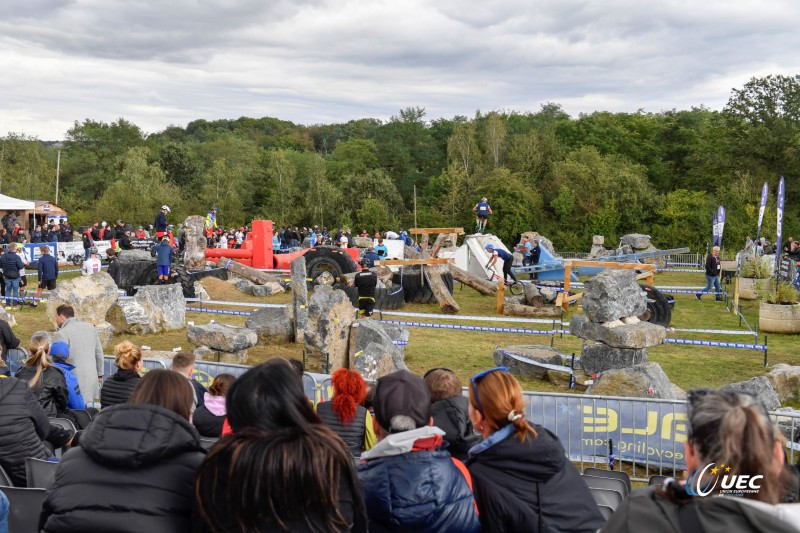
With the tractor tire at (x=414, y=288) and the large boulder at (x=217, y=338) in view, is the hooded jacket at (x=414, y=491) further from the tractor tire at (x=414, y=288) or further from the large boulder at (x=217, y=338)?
the tractor tire at (x=414, y=288)

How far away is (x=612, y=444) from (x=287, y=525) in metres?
5.10

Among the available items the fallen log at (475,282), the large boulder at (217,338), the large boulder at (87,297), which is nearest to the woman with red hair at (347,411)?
the large boulder at (217,338)

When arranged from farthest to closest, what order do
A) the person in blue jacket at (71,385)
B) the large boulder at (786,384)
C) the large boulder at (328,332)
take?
1. the large boulder at (328,332)
2. the large boulder at (786,384)
3. the person in blue jacket at (71,385)

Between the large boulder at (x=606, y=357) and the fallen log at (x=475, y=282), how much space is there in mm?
9624

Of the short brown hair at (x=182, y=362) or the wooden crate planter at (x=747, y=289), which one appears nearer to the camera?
the short brown hair at (x=182, y=362)

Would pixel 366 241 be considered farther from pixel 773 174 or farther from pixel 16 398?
→ pixel 16 398

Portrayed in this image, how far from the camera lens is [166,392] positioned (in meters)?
2.95

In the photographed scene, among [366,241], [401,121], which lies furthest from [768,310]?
[401,121]

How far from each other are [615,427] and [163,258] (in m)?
13.3

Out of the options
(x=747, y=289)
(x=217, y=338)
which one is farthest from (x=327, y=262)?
(x=747, y=289)

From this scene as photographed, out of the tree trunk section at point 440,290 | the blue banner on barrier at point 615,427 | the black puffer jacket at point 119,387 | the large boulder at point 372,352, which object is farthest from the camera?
the tree trunk section at point 440,290

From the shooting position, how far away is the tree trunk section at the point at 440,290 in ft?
60.1

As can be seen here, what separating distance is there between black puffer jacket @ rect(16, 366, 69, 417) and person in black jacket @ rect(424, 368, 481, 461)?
3.41 m

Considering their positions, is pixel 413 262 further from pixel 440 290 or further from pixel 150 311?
pixel 150 311
